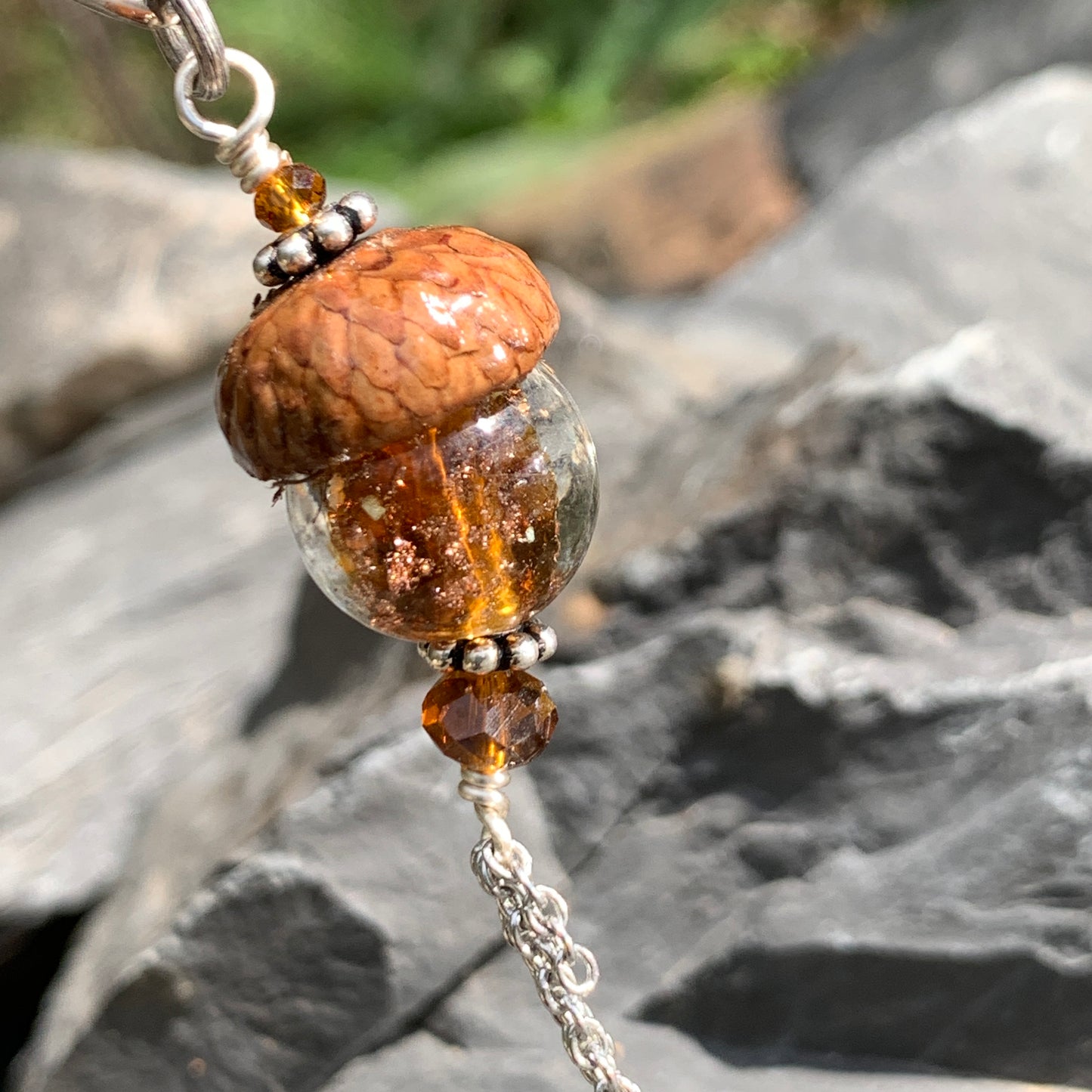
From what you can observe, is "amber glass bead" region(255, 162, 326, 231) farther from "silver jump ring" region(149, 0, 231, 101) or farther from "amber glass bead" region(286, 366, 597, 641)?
"amber glass bead" region(286, 366, 597, 641)

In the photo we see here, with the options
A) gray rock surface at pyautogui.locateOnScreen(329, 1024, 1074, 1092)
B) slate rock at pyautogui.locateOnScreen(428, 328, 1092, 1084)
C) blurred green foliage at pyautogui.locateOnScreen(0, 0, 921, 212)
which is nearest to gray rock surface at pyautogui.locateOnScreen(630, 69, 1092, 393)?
slate rock at pyautogui.locateOnScreen(428, 328, 1092, 1084)

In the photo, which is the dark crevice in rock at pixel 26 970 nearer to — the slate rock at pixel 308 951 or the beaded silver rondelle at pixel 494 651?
the slate rock at pixel 308 951

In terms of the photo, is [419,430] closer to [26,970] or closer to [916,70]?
[26,970]

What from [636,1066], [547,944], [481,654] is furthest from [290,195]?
[636,1066]

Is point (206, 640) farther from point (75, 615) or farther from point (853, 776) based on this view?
point (853, 776)

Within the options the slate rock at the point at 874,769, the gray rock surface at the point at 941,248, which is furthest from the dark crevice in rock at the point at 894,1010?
the gray rock surface at the point at 941,248

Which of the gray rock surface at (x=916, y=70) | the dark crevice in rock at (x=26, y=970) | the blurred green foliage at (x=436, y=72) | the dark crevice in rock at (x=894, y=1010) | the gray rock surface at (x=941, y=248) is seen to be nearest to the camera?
the dark crevice in rock at (x=894, y=1010)

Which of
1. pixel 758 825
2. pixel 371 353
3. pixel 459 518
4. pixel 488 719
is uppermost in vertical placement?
pixel 371 353

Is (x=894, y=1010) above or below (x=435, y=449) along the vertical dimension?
below
